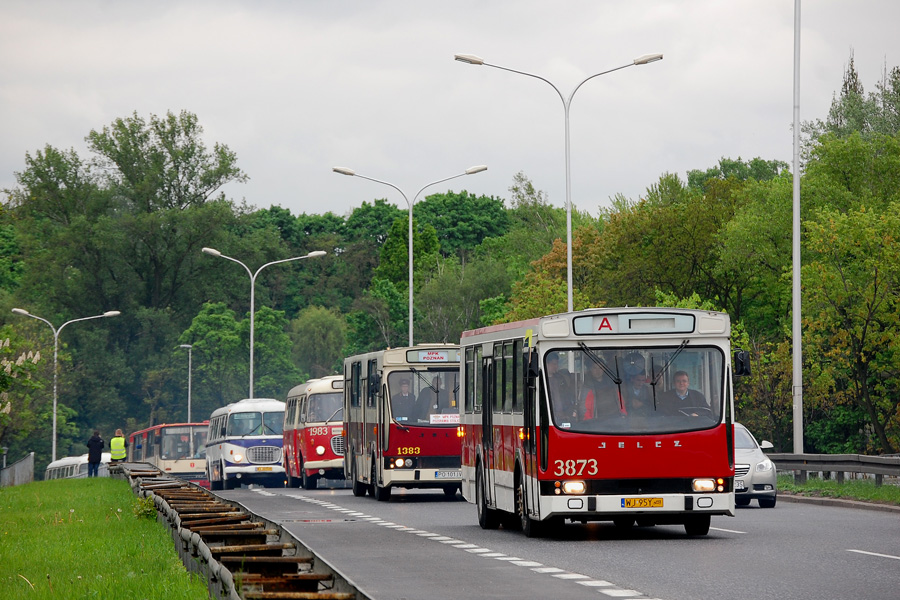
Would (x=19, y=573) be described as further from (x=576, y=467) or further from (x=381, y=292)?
(x=381, y=292)

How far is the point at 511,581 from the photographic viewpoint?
46.0 feet

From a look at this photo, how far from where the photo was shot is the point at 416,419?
31422 millimetres

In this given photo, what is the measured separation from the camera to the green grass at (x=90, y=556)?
39.7 feet

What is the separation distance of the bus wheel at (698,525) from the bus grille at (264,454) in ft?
104

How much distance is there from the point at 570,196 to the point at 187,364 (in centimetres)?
5597

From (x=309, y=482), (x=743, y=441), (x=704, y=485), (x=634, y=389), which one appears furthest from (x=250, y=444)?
(x=704, y=485)

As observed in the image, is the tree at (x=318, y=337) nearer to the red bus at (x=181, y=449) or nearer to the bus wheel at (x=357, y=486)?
the red bus at (x=181, y=449)

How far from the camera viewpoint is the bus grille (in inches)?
1972

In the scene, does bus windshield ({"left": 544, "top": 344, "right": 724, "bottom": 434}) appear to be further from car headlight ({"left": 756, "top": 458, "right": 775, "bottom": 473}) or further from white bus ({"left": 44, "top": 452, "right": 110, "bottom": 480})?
white bus ({"left": 44, "top": 452, "right": 110, "bottom": 480})

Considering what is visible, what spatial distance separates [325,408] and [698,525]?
2377cm

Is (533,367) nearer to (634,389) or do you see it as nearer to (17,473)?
(634,389)

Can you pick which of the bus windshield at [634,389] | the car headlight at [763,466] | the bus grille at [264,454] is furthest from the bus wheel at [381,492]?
the bus grille at [264,454]

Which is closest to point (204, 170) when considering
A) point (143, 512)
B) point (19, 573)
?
point (143, 512)

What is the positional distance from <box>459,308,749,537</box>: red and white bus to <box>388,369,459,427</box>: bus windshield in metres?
12.0
